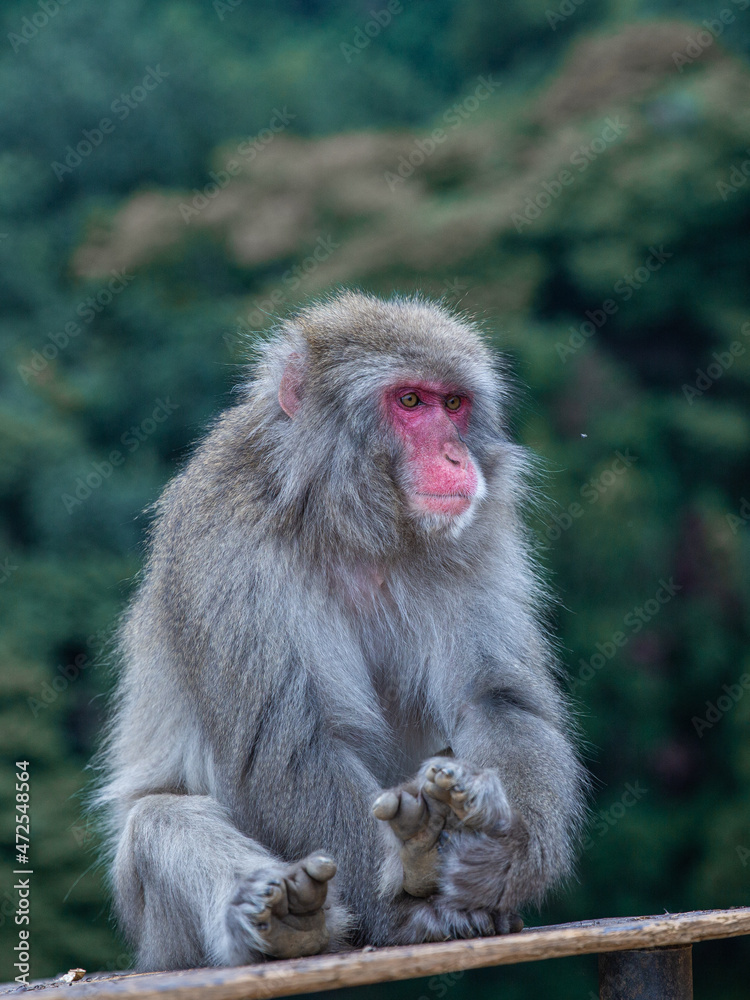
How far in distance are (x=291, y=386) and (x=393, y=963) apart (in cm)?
178

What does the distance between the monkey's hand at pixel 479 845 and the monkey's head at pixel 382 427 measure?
0.77m

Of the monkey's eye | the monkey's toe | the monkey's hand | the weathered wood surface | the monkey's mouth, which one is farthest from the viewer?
the monkey's eye

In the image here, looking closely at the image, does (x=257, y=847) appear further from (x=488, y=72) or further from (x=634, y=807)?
(x=488, y=72)

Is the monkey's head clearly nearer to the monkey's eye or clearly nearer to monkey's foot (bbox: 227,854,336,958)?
the monkey's eye

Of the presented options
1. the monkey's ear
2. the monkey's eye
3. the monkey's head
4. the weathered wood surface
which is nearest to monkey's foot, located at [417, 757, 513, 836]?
the weathered wood surface

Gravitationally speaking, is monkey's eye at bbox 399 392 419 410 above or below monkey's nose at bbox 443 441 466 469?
above

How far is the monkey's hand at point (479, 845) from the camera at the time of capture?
2.78m

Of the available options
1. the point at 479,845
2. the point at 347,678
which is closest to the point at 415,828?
the point at 479,845

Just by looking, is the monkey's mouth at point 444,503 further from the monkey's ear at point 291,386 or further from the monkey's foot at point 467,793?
the monkey's foot at point 467,793

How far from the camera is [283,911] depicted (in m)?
2.75

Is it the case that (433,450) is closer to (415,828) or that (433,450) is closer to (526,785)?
(526,785)

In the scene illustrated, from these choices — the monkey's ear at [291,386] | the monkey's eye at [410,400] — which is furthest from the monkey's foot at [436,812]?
the monkey's ear at [291,386]

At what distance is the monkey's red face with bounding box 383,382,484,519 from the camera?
3.22m

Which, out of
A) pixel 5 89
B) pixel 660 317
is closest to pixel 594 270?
pixel 660 317
